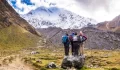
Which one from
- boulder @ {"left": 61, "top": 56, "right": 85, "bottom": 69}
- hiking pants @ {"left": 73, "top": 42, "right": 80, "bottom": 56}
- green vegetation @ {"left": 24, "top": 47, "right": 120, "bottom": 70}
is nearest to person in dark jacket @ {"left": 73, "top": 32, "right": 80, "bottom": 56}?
hiking pants @ {"left": 73, "top": 42, "right": 80, "bottom": 56}

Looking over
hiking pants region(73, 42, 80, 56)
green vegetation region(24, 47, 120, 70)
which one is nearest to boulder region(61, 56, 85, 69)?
hiking pants region(73, 42, 80, 56)

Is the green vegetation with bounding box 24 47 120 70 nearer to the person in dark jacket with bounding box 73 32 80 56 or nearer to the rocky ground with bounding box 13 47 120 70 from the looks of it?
the rocky ground with bounding box 13 47 120 70

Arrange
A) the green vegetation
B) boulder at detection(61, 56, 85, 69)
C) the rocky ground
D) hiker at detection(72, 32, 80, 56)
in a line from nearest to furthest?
boulder at detection(61, 56, 85, 69) < hiker at detection(72, 32, 80, 56) < the rocky ground < the green vegetation

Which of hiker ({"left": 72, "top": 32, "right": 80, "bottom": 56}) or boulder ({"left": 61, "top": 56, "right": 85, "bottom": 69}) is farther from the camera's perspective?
hiker ({"left": 72, "top": 32, "right": 80, "bottom": 56})

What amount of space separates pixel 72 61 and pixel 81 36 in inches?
152

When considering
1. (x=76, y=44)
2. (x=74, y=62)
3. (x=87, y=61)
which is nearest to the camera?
(x=74, y=62)

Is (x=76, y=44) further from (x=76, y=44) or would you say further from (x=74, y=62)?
(x=74, y=62)

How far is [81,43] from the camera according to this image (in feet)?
138

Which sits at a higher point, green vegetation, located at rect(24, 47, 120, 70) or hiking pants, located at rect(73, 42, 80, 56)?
hiking pants, located at rect(73, 42, 80, 56)

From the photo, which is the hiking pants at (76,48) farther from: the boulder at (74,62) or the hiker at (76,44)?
the boulder at (74,62)

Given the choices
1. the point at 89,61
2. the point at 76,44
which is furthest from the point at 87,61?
the point at 76,44


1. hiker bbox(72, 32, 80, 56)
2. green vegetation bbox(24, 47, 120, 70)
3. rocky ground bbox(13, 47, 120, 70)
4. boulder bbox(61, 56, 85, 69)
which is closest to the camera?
boulder bbox(61, 56, 85, 69)

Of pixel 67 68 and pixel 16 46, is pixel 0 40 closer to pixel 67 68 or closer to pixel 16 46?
pixel 16 46

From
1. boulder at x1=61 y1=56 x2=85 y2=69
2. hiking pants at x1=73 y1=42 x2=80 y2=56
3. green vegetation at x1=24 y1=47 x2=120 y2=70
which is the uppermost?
hiking pants at x1=73 y1=42 x2=80 y2=56
